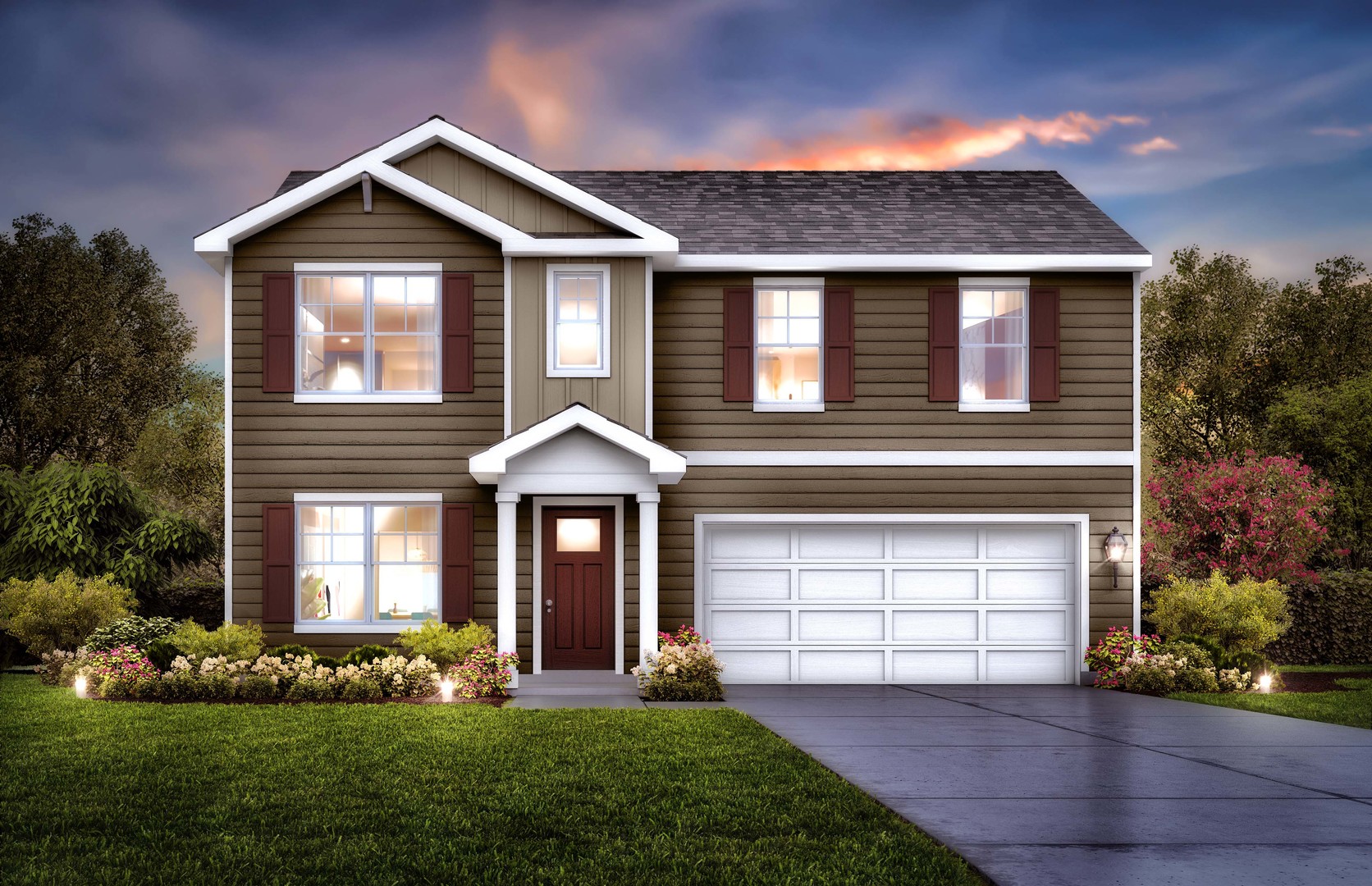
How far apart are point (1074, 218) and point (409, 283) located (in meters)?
10.0

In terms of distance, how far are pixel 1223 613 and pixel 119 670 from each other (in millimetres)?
14461

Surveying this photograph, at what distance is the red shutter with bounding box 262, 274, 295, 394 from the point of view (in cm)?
1369

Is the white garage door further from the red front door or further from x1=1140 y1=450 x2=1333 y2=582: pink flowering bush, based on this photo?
x1=1140 y1=450 x2=1333 y2=582: pink flowering bush

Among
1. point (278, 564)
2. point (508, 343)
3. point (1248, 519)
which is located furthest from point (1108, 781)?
point (1248, 519)

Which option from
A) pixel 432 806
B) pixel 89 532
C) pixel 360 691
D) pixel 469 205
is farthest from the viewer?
pixel 89 532

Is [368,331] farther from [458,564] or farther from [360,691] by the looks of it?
[360,691]

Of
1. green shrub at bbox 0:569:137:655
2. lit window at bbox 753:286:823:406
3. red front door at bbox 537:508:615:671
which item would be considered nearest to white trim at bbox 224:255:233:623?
green shrub at bbox 0:569:137:655

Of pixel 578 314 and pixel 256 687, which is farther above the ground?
pixel 578 314

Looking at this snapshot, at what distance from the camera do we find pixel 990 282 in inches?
578

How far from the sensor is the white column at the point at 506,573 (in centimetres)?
1288

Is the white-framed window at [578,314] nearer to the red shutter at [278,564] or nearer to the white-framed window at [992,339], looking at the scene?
the red shutter at [278,564]

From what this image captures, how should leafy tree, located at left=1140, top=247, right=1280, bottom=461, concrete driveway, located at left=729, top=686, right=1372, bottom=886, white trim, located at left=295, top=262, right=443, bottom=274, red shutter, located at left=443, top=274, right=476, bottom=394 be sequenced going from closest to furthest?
concrete driveway, located at left=729, top=686, right=1372, bottom=886 → red shutter, located at left=443, top=274, right=476, bottom=394 → white trim, located at left=295, top=262, right=443, bottom=274 → leafy tree, located at left=1140, top=247, right=1280, bottom=461

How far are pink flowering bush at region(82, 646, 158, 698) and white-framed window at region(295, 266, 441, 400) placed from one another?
4.03m

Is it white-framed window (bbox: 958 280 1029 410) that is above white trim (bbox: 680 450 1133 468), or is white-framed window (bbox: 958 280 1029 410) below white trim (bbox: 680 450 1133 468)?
above
